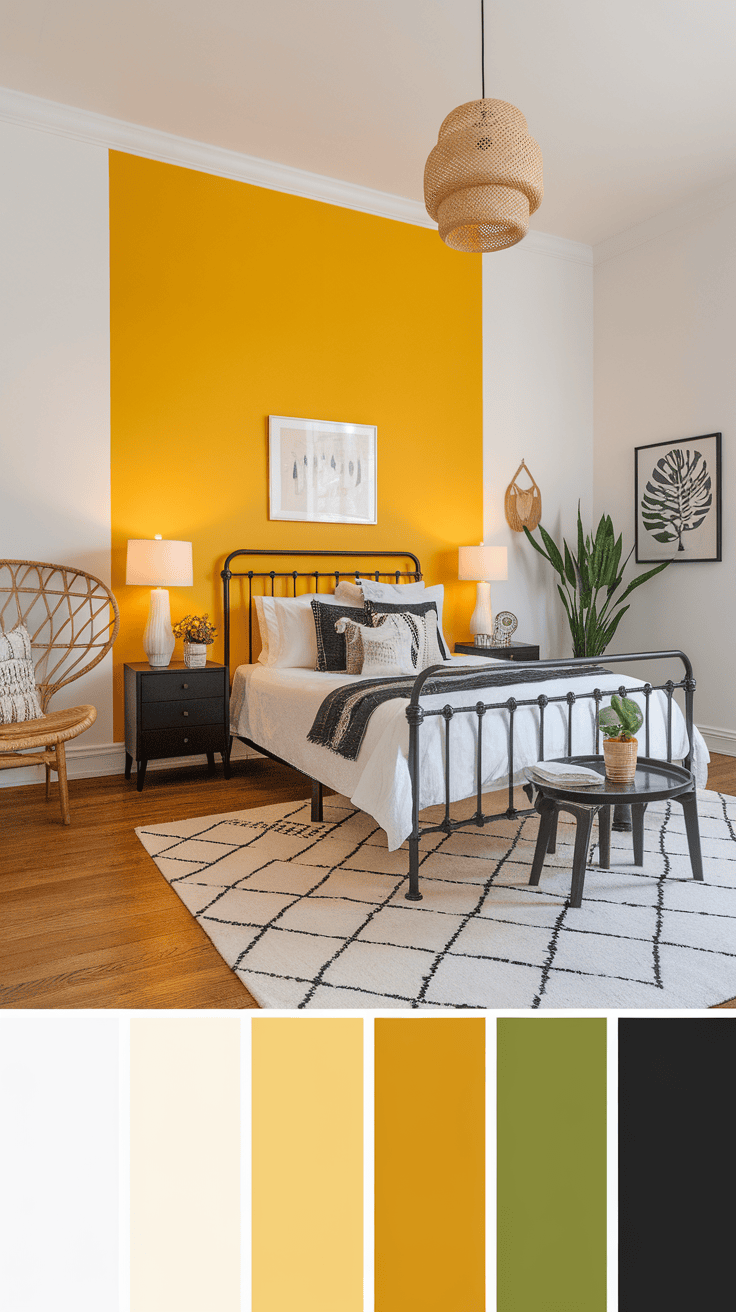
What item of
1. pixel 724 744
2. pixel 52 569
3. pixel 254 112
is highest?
pixel 254 112

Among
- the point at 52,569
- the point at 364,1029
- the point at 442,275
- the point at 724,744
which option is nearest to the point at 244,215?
the point at 442,275

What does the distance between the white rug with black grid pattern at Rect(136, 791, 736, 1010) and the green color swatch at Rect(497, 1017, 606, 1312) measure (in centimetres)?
145

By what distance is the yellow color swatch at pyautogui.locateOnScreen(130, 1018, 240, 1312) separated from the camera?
48 cm

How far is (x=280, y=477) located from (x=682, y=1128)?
446cm

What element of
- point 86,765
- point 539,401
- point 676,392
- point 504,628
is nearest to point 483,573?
point 504,628

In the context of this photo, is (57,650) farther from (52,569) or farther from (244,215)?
(244,215)

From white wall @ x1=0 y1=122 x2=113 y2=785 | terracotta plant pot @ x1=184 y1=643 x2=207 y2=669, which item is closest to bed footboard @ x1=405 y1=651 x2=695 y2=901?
terracotta plant pot @ x1=184 y1=643 x2=207 y2=669

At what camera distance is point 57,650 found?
13.5 feet

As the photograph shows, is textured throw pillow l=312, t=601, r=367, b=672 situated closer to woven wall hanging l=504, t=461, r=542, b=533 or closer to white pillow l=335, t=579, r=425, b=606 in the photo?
white pillow l=335, t=579, r=425, b=606

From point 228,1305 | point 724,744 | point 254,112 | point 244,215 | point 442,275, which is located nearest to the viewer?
point 228,1305

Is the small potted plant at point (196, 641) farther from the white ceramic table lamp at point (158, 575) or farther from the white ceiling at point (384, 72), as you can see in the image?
the white ceiling at point (384, 72)

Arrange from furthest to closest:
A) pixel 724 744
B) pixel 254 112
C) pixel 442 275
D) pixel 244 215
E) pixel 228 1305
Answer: pixel 442 275
pixel 724 744
pixel 244 215
pixel 254 112
pixel 228 1305

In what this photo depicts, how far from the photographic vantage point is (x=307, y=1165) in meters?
0.53

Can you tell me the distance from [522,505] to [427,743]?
3.42 metres
